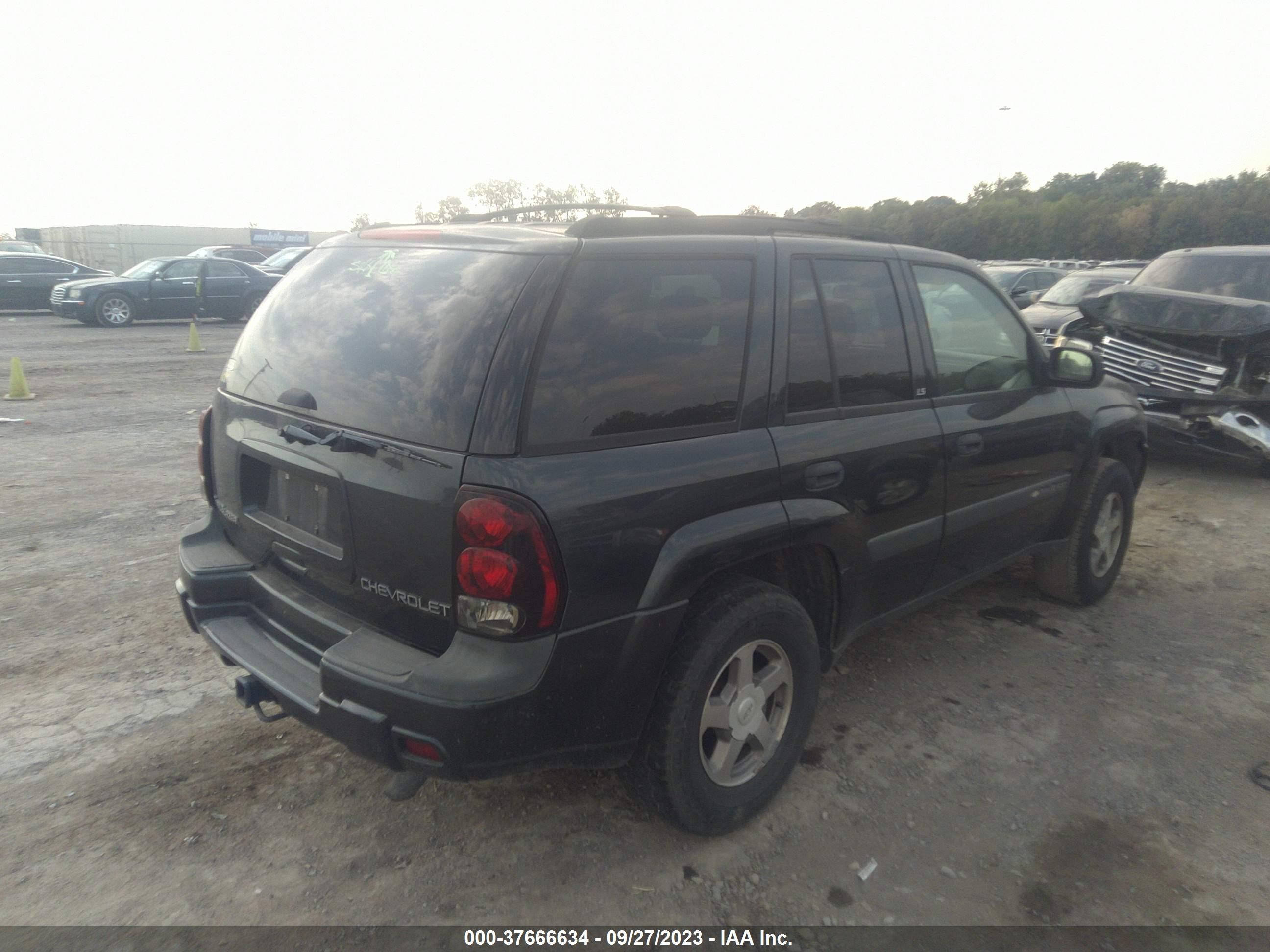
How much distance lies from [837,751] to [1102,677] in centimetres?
149

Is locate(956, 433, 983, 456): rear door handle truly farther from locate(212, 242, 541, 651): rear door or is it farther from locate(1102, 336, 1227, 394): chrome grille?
locate(1102, 336, 1227, 394): chrome grille

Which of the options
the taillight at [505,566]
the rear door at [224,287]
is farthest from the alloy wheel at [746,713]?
the rear door at [224,287]

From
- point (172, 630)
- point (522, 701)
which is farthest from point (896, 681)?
point (172, 630)

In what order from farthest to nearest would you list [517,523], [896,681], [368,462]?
[896,681] → [368,462] → [517,523]

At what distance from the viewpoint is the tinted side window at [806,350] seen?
303 cm

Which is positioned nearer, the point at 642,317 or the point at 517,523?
the point at 517,523

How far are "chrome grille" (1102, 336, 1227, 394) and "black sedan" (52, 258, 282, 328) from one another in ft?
50.8

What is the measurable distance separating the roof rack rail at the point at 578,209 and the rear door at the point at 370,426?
2.19 feet

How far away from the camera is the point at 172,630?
4188 millimetres

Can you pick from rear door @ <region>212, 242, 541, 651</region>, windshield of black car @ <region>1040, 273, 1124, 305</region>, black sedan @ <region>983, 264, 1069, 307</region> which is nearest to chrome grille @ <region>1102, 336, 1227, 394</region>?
windshield of black car @ <region>1040, 273, 1124, 305</region>

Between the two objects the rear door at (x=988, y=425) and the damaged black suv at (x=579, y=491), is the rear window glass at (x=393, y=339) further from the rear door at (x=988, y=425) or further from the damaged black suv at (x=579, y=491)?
the rear door at (x=988, y=425)

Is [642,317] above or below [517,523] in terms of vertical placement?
above

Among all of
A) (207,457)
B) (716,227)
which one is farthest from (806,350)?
(207,457)

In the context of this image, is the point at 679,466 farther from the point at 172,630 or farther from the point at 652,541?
the point at 172,630
